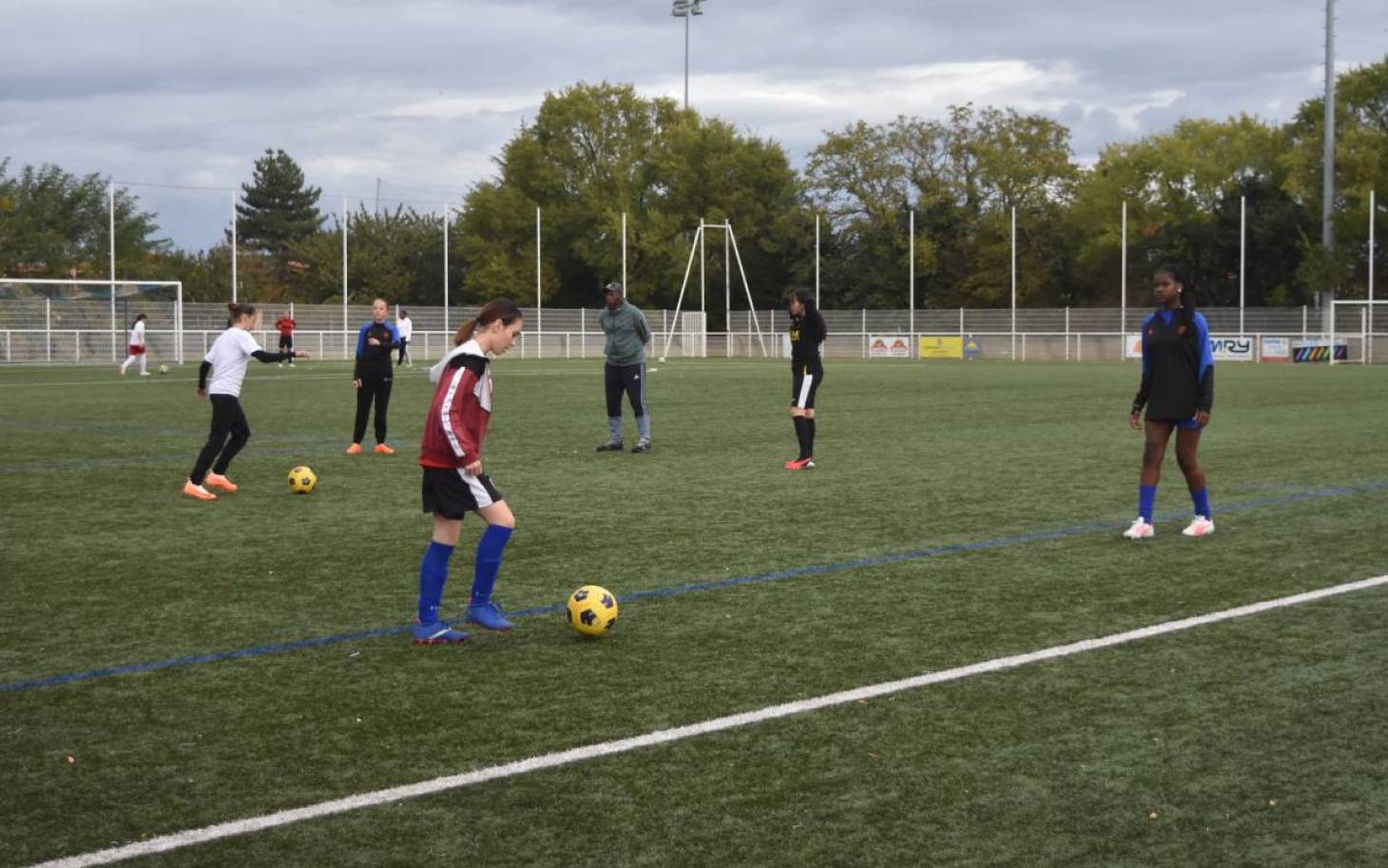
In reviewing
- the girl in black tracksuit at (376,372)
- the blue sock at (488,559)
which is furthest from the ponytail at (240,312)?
the blue sock at (488,559)

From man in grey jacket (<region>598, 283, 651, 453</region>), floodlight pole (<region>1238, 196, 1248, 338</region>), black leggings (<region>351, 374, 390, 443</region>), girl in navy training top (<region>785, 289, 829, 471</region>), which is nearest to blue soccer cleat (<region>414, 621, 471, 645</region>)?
girl in navy training top (<region>785, 289, 829, 471</region>)

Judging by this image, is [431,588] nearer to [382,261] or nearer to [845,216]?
[845,216]

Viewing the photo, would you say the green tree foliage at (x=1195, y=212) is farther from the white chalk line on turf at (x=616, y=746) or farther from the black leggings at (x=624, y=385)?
the white chalk line on turf at (x=616, y=746)

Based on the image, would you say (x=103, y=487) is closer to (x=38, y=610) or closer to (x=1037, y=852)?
(x=38, y=610)

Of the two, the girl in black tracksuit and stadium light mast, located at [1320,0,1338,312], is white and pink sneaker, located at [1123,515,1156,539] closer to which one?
the girl in black tracksuit

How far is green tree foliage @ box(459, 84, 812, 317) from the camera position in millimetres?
81250

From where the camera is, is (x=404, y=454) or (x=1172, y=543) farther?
(x=404, y=454)

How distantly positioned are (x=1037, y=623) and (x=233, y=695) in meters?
3.77

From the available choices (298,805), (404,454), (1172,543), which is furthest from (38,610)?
(404,454)

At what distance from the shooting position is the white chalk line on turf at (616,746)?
434 centimetres

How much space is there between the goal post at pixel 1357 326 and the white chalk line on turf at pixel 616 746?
49433 mm

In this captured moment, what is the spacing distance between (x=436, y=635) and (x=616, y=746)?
1941 millimetres

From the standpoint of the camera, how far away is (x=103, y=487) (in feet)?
44.1

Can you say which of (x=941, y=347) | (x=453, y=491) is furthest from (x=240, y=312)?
(x=941, y=347)
